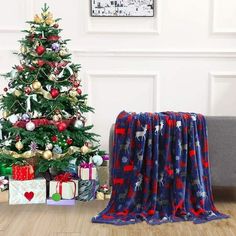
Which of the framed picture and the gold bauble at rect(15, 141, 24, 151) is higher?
the framed picture

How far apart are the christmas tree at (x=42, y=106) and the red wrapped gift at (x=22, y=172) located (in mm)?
61

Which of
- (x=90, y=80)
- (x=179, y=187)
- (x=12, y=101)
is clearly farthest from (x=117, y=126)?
(x=90, y=80)

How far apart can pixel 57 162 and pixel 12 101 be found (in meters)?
0.51

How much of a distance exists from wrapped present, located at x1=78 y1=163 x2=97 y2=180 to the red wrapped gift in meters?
0.33

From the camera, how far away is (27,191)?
2926 mm

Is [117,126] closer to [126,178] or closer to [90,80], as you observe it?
[126,178]

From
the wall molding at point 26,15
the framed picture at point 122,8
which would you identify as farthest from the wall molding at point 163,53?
the wall molding at point 26,15

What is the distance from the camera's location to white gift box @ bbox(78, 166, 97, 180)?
9.85ft

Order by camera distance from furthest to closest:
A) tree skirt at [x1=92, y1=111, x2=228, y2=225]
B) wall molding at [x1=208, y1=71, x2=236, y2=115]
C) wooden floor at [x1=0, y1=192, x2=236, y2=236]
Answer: wall molding at [x1=208, y1=71, x2=236, y2=115] → tree skirt at [x1=92, y1=111, x2=228, y2=225] → wooden floor at [x1=0, y1=192, x2=236, y2=236]

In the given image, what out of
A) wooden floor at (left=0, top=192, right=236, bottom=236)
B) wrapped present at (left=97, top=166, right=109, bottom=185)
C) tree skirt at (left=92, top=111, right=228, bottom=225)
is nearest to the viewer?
wooden floor at (left=0, top=192, right=236, bottom=236)

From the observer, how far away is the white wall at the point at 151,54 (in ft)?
12.7

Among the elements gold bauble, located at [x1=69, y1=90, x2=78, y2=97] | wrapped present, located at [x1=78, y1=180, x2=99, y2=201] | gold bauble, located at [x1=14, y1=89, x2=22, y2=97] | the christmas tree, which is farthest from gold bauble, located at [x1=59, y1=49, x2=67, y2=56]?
wrapped present, located at [x1=78, y1=180, x2=99, y2=201]

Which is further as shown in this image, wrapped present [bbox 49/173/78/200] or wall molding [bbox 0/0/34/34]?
wall molding [bbox 0/0/34/34]

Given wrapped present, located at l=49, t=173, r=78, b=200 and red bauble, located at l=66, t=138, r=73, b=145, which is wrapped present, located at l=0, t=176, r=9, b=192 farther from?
red bauble, located at l=66, t=138, r=73, b=145
